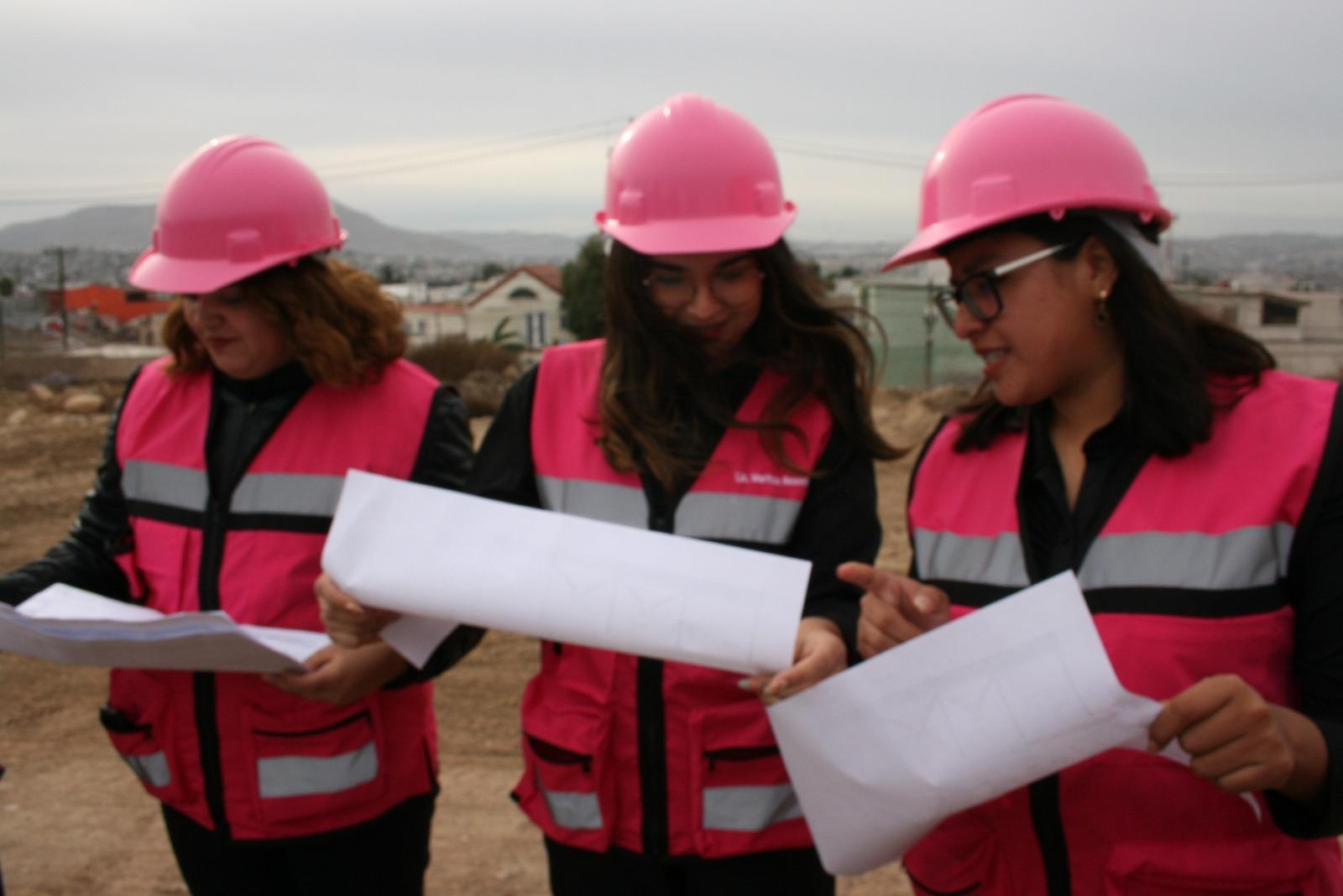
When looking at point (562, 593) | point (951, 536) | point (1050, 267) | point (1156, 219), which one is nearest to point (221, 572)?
point (562, 593)

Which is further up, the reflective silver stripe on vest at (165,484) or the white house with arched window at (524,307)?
the reflective silver stripe on vest at (165,484)

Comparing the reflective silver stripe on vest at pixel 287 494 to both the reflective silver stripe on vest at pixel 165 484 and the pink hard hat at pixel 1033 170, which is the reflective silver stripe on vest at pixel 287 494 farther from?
the pink hard hat at pixel 1033 170

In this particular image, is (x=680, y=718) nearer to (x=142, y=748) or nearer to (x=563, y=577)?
(x=563, y=577)

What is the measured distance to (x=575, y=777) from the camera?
7.82 ft

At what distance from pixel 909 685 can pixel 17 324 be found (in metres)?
49.2

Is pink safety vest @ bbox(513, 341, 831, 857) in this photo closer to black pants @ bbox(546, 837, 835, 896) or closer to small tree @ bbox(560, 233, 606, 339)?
black pants @ bbox(546, 837, 835, 896)

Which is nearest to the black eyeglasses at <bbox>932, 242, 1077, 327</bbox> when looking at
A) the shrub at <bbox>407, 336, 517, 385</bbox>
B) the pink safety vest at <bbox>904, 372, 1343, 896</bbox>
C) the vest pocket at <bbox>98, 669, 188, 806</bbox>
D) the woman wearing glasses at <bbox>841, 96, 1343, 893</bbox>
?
the woman wearing glasses at <bbox>841, 96, 1343, 893</bbox>

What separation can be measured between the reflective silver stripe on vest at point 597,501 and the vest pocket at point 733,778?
41 centimetres

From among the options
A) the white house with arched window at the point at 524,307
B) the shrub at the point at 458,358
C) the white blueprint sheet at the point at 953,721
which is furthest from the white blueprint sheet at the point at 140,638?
the white house with arched window at the point at 524,307

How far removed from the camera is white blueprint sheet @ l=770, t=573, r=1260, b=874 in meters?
1.70

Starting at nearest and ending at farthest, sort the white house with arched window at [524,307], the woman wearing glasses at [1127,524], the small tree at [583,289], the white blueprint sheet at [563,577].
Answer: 1. the woman wearing glasses at [1127,524]
2. the white blueprint sheet at [563,577]
3. the small tree at [583,289]
4. the white house with arched window at [524,307]

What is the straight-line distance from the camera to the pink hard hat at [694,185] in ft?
8.05

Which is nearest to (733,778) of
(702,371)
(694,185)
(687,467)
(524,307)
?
(687,467)

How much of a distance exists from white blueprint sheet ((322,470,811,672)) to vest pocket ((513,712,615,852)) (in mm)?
416
